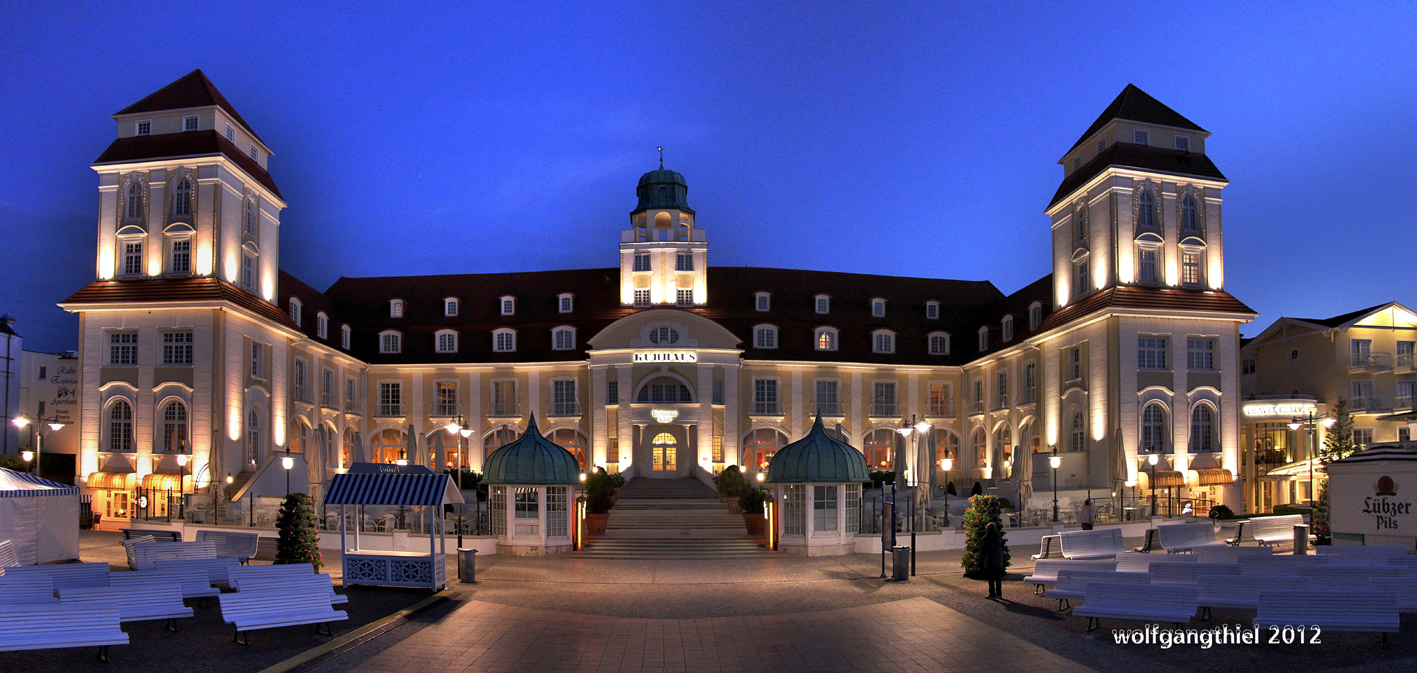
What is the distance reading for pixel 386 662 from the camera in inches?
554

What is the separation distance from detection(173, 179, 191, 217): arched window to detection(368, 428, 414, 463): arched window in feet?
55.1

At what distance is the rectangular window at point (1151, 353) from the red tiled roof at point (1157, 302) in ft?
4.78

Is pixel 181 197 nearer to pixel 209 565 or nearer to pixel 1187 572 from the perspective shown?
pixel 209 565

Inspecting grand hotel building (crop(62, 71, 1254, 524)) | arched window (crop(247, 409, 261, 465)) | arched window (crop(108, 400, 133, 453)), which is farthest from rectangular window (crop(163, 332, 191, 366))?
arched window (crop(247, 409, 261, 465))

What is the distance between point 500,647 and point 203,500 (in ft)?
89.0

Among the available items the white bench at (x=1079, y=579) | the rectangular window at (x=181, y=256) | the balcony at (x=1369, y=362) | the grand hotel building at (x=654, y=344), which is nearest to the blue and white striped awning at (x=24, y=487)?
the grand hotel building at (x=654, y=344)

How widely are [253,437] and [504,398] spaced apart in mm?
14312

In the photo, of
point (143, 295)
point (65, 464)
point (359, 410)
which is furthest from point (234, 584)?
point (65, 464)

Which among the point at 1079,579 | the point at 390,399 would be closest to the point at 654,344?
the point at 390,399

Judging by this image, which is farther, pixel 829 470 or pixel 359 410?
pixel 359 410

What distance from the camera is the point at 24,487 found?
70.2 ft

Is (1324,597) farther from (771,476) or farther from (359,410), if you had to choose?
(359,410)

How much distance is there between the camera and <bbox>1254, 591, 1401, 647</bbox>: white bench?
1354cm

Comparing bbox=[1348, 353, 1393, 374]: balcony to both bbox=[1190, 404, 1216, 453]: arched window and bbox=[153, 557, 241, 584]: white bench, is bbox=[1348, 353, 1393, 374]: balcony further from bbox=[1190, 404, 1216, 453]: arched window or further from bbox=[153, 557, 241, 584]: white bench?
bbox=[153, 557, 241, 584]: white bench
